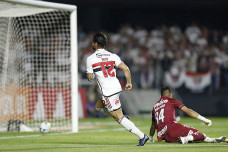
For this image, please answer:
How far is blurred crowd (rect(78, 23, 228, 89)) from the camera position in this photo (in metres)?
20.5

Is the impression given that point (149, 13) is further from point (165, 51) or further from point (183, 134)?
point (183, 134)

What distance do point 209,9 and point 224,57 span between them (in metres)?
4.72

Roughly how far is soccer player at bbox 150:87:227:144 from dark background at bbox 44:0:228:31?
15901 millimetres

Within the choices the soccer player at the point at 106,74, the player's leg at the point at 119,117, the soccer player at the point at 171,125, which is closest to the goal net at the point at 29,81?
the soccer player at the point at 106,74

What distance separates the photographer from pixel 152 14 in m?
26.6

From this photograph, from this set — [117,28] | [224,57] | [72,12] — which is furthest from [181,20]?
[72,12]

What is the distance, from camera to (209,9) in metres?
26.2

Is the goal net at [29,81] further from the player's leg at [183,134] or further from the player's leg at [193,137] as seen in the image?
the player's leg at [193,137]

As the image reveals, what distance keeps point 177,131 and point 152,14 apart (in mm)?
17950

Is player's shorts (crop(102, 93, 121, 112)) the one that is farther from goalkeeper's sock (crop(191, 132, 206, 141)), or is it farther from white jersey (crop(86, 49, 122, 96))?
goalkeeper's sock (crop(191, 132, 206, 141))

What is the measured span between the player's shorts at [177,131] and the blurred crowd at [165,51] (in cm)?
1096

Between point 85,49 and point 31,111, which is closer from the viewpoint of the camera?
point 31,111

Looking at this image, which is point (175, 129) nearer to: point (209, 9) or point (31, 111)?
point (31, 111)

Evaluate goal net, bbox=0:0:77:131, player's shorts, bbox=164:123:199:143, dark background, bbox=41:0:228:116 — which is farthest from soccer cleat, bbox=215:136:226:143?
dark background, bbox=41:0:228:116
